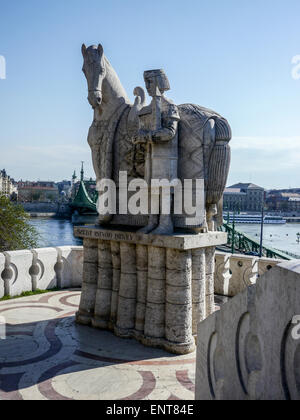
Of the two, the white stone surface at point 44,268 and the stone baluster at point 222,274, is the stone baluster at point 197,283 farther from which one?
the white stone surface at point 44,268

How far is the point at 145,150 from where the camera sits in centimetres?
679

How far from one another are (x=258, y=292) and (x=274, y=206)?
12187 centimetres

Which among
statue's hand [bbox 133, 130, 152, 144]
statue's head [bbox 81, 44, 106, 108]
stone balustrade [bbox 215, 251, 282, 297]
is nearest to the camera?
statue's hand [bbox 133, 130, 152, 144]

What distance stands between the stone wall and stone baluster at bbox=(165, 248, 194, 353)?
8.32 feet

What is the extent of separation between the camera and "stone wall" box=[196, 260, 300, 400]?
2350mm

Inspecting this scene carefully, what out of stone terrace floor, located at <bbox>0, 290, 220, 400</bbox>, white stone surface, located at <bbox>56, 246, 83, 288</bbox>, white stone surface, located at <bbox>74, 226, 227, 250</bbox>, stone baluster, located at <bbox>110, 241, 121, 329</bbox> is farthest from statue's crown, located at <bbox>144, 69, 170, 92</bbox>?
white stone surface, located at <bbox>56, 246, 83, 288</bbox>

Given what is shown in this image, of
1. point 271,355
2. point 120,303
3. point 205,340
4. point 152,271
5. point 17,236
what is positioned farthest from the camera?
point 17,236

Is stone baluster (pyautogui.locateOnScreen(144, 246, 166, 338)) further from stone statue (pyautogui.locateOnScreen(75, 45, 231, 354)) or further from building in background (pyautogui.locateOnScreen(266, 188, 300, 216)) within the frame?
building in background (pyautogui.locateOnScreen(266, 188, 300, 216))

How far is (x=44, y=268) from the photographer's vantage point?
984 cm

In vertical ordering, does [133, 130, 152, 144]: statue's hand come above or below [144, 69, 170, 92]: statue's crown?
below

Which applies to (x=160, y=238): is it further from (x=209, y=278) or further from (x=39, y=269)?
(x=39, y=269)
